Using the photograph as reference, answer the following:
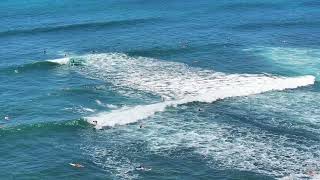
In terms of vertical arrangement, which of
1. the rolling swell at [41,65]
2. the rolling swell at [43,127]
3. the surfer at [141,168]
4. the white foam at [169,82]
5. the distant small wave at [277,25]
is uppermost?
the distant small wave at [277,25]

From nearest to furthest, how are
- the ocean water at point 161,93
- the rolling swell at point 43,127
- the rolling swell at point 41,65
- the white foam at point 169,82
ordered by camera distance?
the ocean water at point 161,93 < the rolling swell at point 43,127 < the white foam at point 169,82 < the rolling swell at point 41,65

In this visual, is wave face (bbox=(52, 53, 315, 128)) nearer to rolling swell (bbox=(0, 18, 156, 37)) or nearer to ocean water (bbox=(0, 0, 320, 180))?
ocean water (bbox=(0, 0, 320, 180))

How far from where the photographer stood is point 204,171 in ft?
229

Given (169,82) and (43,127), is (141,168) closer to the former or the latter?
(43,127)

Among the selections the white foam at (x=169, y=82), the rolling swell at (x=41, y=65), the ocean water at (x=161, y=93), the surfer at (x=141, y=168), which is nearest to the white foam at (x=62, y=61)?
the rolling swell at (x=41, y=65)

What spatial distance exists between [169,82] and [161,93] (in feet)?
18.9

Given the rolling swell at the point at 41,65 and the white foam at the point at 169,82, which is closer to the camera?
the white foam at the point at 169,82

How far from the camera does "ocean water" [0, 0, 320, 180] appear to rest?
72.6 m

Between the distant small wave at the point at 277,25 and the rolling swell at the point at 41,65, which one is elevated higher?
the distant small wave at the point at 277,25

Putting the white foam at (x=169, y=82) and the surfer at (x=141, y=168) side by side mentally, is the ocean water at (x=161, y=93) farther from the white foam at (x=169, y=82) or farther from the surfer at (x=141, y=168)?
the surfer at (x=141, y=168)

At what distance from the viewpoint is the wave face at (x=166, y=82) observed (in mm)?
87681

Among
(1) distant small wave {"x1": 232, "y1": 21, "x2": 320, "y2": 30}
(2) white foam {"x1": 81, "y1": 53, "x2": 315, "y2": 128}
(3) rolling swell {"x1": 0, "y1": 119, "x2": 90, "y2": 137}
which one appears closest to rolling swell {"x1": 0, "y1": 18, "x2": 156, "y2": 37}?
(1) distant small wave {"x1": 232, "y1": 21, "x2": 320, "y2": 30}

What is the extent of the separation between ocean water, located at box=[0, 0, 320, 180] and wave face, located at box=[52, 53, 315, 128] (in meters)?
0.21

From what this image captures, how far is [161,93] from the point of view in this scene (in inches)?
3765
